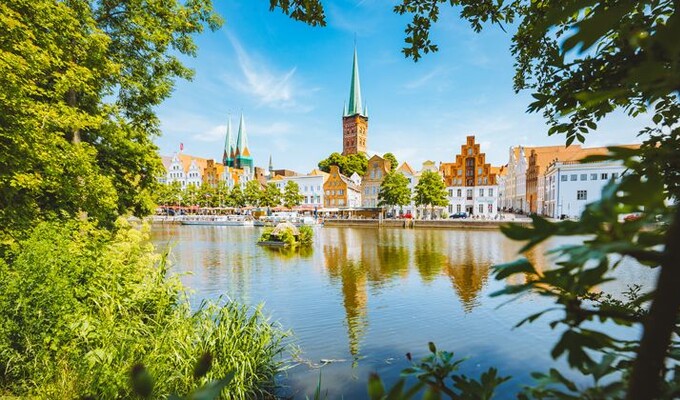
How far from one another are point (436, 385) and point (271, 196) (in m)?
69.5

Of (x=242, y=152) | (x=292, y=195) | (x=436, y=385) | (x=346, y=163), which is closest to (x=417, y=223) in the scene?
(x=292, y=195)

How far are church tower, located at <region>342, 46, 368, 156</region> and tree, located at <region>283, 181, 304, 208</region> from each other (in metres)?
34.7

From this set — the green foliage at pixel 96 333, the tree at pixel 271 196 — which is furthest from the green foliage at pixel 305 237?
the tree at pixel 271 196

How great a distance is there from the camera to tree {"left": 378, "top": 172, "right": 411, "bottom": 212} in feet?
174

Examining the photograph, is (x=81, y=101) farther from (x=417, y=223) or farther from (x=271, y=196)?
(x=271, y=196)

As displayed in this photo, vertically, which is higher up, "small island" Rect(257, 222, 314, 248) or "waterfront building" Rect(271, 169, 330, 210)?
"waterfront building" Rect(271, 169, 330, 210)

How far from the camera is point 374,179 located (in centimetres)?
6153

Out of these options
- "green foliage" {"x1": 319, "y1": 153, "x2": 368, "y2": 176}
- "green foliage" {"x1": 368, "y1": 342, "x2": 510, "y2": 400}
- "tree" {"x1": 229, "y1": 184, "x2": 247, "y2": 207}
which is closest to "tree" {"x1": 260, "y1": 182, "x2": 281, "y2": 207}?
"tree" {"x1": 229, "y1": 184, "x2": 247, "y2": 207}

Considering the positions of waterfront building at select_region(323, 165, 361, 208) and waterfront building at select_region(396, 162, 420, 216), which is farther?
waterfront building at select_region(323, 165, 361, 208)

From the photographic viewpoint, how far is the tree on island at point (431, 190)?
51.2 m

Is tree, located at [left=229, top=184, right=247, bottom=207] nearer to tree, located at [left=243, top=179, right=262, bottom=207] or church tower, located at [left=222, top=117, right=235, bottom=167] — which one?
tree, located at [left=243, top=179, right=262, bottom=207]

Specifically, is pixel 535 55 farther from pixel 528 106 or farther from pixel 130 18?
pixel 130 18

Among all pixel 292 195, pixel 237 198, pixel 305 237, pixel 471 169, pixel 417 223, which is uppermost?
pixel 471 169

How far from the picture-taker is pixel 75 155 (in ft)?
24.7
